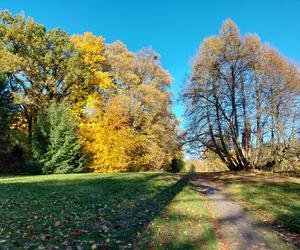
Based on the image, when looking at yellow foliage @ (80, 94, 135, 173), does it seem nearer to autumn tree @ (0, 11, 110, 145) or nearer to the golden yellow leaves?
the golden yellow leaves

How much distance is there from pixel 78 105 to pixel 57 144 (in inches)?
286

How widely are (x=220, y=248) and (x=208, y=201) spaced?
507 centimetres

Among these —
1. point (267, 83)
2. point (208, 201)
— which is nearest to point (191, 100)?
point (267, 83)

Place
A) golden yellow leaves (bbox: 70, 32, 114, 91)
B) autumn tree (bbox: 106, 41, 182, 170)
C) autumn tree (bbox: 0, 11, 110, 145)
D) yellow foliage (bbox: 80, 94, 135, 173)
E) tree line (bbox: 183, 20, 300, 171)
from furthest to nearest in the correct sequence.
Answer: golden yellow leaves (bbox: 70, 32, 114, 91) → autumn tree (bbox: 106, 41, 182, 170) → autumn tree (bbox: 0, 11, 110, 145) → yellow foliage (bbox: 80, 94, 135, 173) → tree line (bbox: 183, 20, 300, 171)

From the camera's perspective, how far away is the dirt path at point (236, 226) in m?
5.84

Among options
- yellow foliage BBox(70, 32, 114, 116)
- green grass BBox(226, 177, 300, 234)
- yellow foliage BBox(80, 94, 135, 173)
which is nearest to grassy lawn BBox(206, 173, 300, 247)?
green grass BBox(226, 177, 300, 234)

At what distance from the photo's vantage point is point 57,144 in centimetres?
2069

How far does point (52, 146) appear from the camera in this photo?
810 inches

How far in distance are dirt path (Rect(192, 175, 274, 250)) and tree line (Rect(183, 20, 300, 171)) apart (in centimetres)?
942

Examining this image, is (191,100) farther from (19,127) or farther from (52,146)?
(19,127)

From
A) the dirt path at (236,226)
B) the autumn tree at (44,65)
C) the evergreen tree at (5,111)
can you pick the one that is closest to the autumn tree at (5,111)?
the evergreen tree at (5,111)

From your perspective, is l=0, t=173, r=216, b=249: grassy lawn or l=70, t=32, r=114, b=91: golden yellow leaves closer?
l=0, t=173, r=216, b=249: grassy lawn

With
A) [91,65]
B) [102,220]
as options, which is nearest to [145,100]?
[91,65]

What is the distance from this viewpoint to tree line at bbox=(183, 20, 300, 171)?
18.2 m
